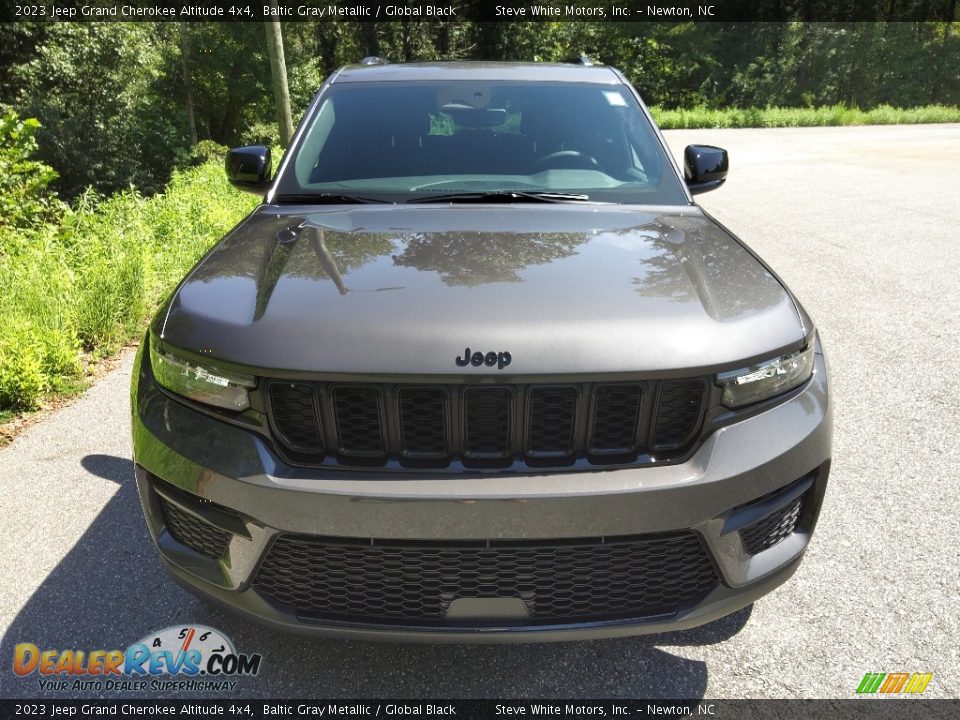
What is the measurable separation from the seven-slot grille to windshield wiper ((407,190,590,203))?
1.31 m

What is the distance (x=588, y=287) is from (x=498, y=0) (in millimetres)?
50272

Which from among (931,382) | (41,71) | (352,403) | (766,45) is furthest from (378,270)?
(766,45)

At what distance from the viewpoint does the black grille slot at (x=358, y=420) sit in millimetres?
1848

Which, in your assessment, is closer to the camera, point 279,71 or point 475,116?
point 475,116

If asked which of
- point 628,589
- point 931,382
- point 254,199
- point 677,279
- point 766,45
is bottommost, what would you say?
point 766,45

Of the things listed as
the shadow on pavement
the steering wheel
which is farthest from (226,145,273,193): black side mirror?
the shadow on pavement

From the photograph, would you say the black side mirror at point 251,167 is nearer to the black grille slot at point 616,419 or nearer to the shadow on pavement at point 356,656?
the shadow on pavement at point 356,656

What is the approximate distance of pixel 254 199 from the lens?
10.2m

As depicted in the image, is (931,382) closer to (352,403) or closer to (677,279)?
(677,279)

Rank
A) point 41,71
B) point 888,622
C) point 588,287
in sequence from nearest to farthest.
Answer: point 588,287 < point 888,622 < point 41,71

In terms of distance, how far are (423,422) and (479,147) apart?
184 cm

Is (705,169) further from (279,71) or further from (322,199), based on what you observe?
(279,71)

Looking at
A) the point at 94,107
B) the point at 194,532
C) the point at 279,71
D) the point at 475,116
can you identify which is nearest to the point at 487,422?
the point at 194,532

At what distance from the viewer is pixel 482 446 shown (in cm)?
186
